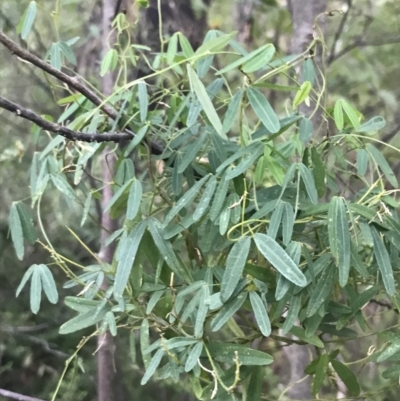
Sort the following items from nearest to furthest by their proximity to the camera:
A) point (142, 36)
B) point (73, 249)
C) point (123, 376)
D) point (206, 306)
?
point (206, 306) → point (142, 36) → point (123, 376) → point (73, 249)

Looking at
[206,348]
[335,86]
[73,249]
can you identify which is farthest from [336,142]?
[73,249]

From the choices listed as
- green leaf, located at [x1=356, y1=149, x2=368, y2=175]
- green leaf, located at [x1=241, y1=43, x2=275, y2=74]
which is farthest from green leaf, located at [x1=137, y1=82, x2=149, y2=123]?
green leaf, located at [x1=356, y1=149, x2=368, y2=175]

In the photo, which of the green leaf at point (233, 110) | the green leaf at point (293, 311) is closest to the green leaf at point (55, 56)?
the green leaf at point (233, 110)

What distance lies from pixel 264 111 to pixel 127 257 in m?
0.15

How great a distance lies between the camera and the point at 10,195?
0.97 m

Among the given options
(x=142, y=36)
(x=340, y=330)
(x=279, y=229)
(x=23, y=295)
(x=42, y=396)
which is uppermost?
(x=142, y=36)

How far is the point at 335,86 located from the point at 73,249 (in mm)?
706

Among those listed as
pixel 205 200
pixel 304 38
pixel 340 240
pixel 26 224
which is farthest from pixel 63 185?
pixel 304 38

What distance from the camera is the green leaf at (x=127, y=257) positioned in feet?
1.07

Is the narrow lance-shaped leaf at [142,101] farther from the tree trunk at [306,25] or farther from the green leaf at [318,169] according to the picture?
the tree trunk at [306,25]

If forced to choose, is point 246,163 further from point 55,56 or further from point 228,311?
point 55,56

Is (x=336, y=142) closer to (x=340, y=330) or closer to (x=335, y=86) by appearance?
(x=340, y=330)

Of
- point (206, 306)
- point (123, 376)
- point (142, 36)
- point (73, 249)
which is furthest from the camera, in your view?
point (73, 249)

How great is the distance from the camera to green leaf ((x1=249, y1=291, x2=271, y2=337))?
0.30 metres
